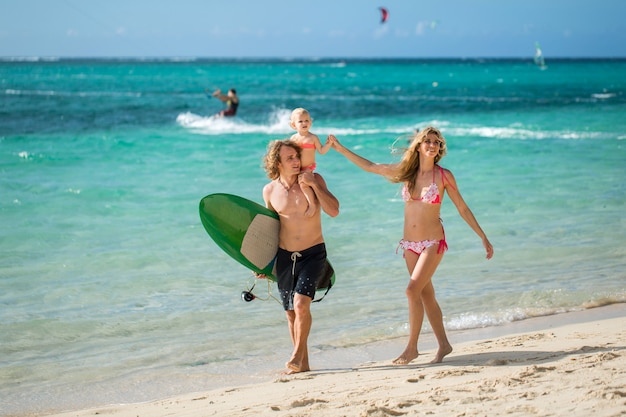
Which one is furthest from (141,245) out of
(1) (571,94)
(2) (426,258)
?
(1) (571,94)

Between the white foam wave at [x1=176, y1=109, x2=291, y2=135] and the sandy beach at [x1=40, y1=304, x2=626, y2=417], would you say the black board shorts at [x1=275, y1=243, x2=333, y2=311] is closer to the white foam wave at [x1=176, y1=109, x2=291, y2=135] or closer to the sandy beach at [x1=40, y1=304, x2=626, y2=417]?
the sandy beach at [x1=40, y1=304, x2=626, y2=417]

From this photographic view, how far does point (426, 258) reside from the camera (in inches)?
184

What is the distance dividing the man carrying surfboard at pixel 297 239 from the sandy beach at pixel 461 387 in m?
0.31

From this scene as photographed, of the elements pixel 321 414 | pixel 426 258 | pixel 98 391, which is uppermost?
pixel 426 258

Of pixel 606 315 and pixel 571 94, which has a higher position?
pixel 571 94

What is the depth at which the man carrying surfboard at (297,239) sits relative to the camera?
470 centimetres

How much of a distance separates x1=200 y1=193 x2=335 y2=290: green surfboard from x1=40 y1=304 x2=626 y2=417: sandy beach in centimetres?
70

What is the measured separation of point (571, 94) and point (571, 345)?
134 feet

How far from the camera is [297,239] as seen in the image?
15.7 feet

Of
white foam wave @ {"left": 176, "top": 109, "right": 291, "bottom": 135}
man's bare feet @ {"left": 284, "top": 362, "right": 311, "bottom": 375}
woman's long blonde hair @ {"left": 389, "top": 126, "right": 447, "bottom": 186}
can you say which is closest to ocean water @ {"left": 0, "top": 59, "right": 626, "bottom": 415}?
woman's long blonde hair @ {"left": 389, "top": 126, "right": 447, "bottom": 186}

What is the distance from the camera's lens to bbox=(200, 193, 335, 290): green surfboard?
493 centimetres

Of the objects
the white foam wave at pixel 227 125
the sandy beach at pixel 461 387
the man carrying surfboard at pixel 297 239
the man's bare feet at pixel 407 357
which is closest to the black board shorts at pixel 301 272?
the man carrying surfboard at pixel 297 239

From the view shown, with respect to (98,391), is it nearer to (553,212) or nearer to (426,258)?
(426,258)

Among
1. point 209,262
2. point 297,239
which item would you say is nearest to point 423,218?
point 297,239
